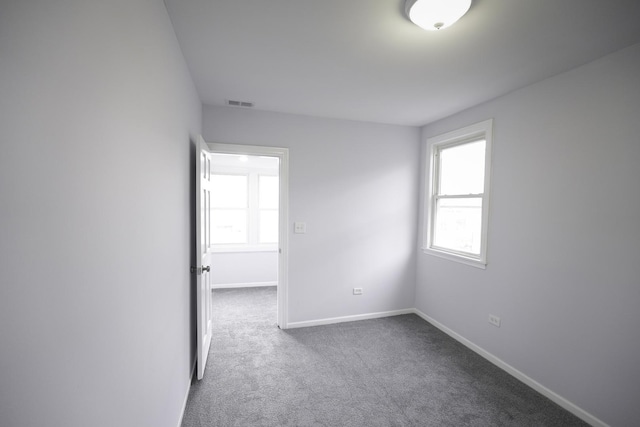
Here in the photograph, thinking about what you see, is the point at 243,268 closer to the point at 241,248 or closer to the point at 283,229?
the point at 241,248

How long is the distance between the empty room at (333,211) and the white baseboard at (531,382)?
0.02m

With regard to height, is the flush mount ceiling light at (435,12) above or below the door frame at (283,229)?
above

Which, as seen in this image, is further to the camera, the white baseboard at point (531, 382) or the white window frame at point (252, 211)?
the white window frame at point (252, 211)

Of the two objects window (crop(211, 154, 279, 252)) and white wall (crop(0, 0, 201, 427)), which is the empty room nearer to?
white wall (crop(0, 0, 201, 427))

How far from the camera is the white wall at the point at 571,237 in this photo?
1896 millimetres

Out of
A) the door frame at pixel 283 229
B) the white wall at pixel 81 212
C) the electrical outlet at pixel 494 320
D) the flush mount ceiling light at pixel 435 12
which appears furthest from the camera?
the door frame at pixel 283 229

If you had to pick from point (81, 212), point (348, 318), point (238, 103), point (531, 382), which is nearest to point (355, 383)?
point (348, 318)

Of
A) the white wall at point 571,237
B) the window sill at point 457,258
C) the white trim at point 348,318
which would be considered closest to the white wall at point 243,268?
the white trim at point 348,318

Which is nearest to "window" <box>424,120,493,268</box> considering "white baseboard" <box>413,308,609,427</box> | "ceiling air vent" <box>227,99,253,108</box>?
"white baseboard" <box>413,308,609,427</box>

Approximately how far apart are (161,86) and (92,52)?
2.56ft

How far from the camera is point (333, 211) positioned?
3646 mm

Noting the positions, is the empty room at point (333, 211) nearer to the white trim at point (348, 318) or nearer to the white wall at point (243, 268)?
the white trim at point (348, 318)

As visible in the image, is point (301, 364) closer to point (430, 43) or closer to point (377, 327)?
point (377, 327)

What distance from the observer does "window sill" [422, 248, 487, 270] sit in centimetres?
302
